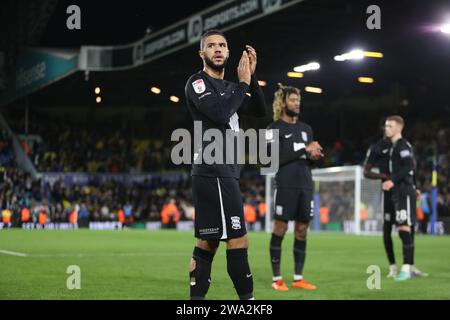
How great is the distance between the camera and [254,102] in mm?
5055

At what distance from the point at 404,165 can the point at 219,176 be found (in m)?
4.66

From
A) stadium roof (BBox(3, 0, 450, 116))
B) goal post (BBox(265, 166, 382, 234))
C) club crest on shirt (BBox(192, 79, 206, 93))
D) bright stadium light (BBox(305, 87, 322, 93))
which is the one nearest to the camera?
club crest on shirt (BBox(192, 79, 206, 93))

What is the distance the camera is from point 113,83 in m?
32.0

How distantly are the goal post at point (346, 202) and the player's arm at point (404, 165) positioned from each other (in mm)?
13889

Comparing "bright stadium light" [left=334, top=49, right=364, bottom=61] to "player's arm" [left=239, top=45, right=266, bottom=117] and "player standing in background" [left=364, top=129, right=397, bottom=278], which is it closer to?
"player standing in background" [left=364, top=129, right=397, bottom=278]

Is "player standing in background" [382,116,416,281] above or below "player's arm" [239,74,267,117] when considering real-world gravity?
below

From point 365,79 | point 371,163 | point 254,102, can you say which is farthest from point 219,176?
point 365,79

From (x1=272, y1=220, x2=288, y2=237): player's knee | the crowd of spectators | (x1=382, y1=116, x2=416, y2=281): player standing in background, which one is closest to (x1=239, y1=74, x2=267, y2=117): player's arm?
(x1=272, y1=220, x2=288, y2=237): player's knee

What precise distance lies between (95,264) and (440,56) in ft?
62.7

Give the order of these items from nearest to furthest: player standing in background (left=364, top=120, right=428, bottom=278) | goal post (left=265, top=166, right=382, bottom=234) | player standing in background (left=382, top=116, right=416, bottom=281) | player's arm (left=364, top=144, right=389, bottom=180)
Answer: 1. player standing in background (left=382, top=116, right=416, bottom=281)
2. player standing in background (left=364, top=120, right=428, bottom=278)
3. player's arm (left=364, top=144, right=389, bottom=180)
4. goal post (left=265, top=166, right=382, bottom=234)

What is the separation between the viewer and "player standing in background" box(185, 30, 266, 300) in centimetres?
479

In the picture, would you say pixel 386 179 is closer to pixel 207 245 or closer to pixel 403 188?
pixel 403 188

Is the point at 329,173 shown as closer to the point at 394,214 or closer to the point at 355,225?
the point at 355,225
